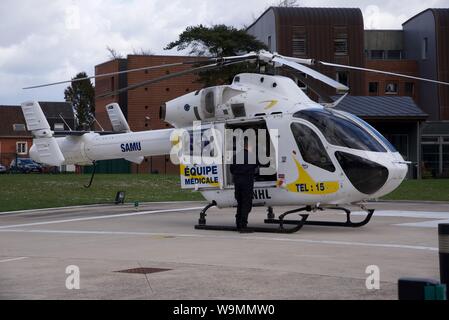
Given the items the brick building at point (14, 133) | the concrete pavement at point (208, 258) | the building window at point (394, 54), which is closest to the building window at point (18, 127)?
the brick building at point (14, 133)

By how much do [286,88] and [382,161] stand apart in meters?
3.00

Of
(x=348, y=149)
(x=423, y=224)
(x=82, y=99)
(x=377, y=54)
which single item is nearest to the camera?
(x=348, y=149)

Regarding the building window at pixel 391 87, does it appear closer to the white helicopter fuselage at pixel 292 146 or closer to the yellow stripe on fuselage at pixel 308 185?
the white helicopter fuselage at pixel 292 146

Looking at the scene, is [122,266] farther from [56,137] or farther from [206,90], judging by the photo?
[56,137]

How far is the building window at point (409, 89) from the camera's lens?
67.8 metres

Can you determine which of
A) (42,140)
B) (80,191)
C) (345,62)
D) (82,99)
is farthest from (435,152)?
(82,99)

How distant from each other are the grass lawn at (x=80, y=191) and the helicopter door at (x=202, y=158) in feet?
29.9

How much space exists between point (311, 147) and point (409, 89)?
5519 centimetres

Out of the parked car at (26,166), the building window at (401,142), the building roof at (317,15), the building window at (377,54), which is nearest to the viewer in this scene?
the building window at (401,142)

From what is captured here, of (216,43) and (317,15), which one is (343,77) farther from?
(216,43)

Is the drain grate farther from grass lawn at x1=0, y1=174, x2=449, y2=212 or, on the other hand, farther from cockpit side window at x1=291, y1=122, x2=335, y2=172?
grass lawn at x1=0, y1=174, x2=449, y2=212

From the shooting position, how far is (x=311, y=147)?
15602mm

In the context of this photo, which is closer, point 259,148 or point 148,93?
point 259,148
